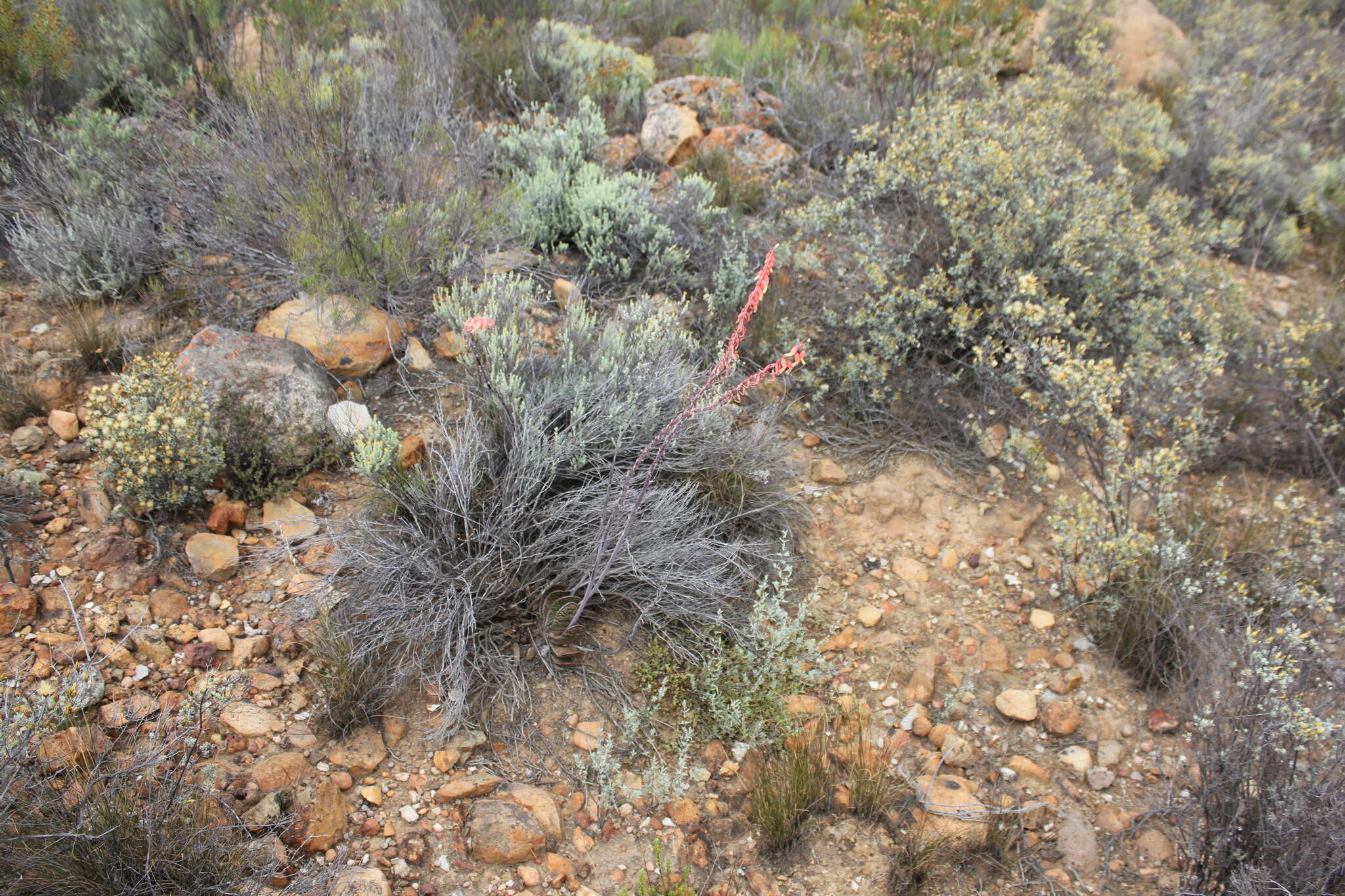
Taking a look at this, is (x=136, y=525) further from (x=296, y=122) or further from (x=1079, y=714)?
(x=1079, y=714)

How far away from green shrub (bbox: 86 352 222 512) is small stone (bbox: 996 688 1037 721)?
9.40ft

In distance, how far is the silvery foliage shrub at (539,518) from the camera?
2664mm

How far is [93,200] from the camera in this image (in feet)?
12.4

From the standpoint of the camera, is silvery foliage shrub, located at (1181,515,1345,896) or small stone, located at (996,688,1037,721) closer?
silvery foliage shrub, located at (1181,515,1345,896)

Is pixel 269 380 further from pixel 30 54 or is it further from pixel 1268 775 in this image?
pixel 1268 775

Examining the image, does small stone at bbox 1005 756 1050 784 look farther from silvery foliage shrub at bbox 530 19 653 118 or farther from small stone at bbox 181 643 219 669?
silvery foliage shrub at bbox 530 19 653 118

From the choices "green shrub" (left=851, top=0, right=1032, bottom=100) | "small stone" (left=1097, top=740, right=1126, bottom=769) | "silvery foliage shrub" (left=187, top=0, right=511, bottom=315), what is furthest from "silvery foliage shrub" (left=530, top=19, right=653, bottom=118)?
"small stone" (left=1097, top=740, right=1126, bottom=769)

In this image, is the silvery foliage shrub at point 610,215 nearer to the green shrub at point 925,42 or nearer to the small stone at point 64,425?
the green shrub at point 925,42

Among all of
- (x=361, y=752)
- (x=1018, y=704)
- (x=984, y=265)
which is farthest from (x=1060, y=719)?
(x=361, y=752)

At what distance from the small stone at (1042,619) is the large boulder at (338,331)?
9.33 feet

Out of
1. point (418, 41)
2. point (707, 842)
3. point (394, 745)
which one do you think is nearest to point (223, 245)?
point (418, 41)

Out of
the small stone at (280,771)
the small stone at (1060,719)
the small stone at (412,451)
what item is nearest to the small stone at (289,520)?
the small stone at (412,451)

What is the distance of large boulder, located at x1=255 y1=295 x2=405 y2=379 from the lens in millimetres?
3488

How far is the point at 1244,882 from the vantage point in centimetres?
215
